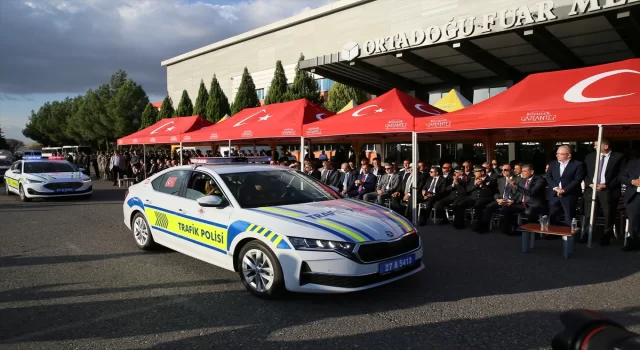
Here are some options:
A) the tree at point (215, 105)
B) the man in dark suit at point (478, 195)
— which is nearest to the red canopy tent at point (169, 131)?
the man in dark suit at point (478, 195)

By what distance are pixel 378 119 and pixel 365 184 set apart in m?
1.91

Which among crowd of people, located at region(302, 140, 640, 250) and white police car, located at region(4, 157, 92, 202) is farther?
white police car, located at region(4, 157, 92, 202)

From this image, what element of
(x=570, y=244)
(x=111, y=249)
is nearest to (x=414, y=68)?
(x=570, y=244)

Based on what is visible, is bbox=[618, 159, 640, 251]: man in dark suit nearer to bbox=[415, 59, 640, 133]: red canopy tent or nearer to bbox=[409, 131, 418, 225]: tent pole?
bbox=[415, 59, 640, 133]: red canopy tent

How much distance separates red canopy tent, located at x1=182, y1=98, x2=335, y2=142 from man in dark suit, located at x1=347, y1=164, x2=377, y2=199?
6.95 feet

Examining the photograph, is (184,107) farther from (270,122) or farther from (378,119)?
(378,119)

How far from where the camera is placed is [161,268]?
588cm

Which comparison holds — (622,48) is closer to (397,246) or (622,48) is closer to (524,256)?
(524,256)

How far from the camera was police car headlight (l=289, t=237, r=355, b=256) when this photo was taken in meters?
4.20

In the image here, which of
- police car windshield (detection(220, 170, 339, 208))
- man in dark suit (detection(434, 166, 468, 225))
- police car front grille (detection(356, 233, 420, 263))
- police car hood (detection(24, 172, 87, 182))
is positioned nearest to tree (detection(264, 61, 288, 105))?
police car hood (detection(24, 172, 87, 182))

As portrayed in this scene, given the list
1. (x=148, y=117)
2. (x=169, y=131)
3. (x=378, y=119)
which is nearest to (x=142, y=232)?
(x=378, y=119)

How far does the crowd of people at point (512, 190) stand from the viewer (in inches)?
290

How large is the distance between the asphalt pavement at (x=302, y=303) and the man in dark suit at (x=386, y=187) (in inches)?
136

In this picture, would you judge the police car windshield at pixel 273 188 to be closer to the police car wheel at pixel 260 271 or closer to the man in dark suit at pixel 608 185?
the police car wheel at pixel 260 271
